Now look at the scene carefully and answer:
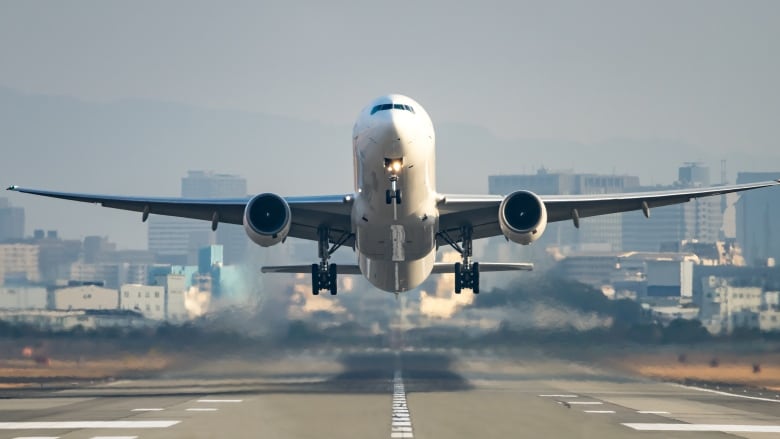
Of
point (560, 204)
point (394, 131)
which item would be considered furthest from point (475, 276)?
point (394, 131)

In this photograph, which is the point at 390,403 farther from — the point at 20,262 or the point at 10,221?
the point at 10,221

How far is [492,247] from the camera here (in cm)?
7250

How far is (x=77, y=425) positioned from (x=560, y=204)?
1930 cm

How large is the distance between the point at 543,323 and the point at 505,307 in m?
Result: 2.02

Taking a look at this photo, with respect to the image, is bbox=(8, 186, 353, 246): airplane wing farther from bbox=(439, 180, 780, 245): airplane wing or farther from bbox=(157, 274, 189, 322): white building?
bbox=(157, 274, 189, 322): white building

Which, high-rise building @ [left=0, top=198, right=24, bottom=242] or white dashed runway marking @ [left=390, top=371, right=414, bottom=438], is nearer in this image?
white dashed runway marking @ [left=390, top=371, right=414, bottom=438]

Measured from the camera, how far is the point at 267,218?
40.3m

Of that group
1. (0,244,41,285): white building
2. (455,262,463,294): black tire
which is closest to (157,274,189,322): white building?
(0,244,41,285): white building

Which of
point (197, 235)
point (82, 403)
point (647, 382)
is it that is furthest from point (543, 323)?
point (197, 235)

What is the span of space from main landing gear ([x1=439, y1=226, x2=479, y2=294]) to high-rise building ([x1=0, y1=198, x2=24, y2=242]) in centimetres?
4728

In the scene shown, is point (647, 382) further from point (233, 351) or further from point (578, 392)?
point (233, 351)

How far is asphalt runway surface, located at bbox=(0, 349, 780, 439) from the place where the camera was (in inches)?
1151

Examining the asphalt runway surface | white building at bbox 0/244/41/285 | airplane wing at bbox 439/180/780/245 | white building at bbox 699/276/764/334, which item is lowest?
the asphalt runway surface

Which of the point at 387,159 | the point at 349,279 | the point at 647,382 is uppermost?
the point at 387,159
